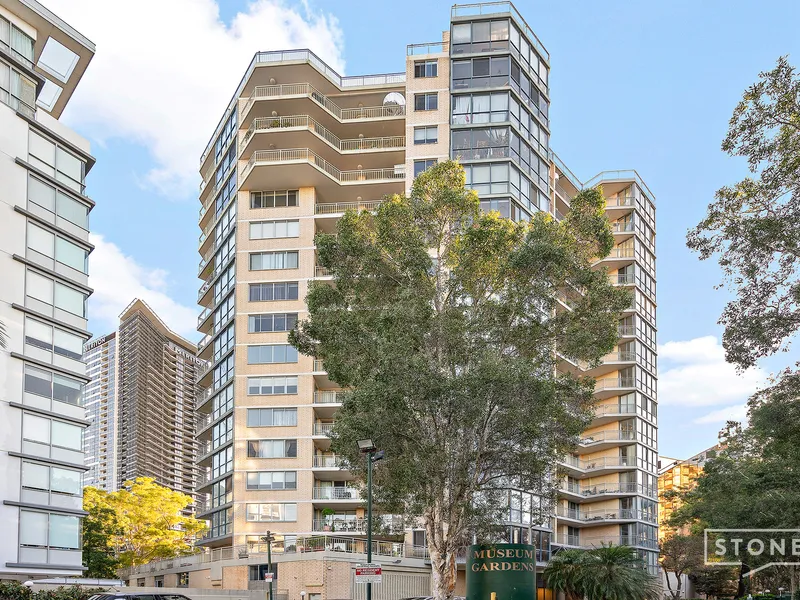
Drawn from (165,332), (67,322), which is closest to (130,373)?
(165,332)

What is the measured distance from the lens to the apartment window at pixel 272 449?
211 ft

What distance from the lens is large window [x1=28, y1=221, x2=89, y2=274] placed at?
47.8m

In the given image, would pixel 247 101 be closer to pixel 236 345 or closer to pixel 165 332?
pixel 236 345

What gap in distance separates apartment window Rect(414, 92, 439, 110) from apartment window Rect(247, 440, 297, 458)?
2555cm

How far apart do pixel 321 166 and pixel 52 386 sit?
2750 cm

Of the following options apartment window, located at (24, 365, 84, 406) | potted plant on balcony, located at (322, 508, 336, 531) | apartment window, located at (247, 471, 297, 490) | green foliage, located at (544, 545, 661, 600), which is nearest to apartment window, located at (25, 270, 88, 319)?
apartment window, located at (24, 365, 84, 406)

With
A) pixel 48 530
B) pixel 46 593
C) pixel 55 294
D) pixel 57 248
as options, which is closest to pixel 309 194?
pixel 57 248

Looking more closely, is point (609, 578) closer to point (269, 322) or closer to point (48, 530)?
point (269, 322)

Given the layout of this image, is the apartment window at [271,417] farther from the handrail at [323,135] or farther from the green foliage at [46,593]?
the green foliage at [46,593]

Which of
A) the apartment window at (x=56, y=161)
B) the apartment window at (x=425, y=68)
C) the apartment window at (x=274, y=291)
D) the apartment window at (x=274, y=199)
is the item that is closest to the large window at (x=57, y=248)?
the apartment window at (x=56, y=161)

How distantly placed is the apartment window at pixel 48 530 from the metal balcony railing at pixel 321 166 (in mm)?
28989

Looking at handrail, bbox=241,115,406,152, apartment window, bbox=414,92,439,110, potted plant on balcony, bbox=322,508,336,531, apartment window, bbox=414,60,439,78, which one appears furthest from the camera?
apartment window, bbox=414,60,439,78

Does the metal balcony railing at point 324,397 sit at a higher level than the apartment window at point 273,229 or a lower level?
lower

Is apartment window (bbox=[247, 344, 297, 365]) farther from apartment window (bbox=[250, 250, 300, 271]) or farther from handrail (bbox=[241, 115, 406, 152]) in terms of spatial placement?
handrail (bbox=[241, 115, 406, 152])
